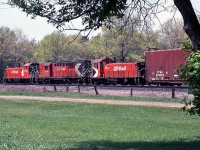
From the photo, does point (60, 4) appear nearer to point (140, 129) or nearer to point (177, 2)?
point (177, 2)

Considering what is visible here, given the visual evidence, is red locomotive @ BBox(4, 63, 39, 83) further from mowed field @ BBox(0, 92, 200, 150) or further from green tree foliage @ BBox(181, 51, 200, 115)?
green tree foliage @ BBox(181, 51, 200, 115)

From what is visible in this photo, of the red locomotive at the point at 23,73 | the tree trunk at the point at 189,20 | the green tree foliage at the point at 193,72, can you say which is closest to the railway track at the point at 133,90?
the red locomotive at the point at 23,73

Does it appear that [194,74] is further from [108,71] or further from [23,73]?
[23,73]

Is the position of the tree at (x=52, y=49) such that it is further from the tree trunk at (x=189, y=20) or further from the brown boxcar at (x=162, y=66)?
the tree trunk at (x=189, y=20)

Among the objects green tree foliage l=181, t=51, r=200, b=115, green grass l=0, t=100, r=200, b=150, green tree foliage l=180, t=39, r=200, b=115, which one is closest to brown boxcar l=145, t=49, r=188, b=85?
green grass l=0, t=100, r=200, b=150

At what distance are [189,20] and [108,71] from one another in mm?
43888

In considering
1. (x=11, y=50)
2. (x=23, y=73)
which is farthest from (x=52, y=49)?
(x=23, y=73)

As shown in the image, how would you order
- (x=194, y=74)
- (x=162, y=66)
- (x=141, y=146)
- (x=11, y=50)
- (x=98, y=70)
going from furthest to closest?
(x=11, y=50) → (x=98, y=70) → (x=162, y=66) → (x=141, y=146) → (x=194, y=74)

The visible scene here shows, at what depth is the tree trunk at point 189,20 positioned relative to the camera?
8936mm

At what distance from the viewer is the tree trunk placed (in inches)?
352

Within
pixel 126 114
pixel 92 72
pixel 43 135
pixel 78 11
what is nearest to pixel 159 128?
pixel 43 135

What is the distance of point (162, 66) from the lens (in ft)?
142

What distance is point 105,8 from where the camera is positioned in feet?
31.6

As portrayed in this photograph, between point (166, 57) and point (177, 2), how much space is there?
3333 cm
